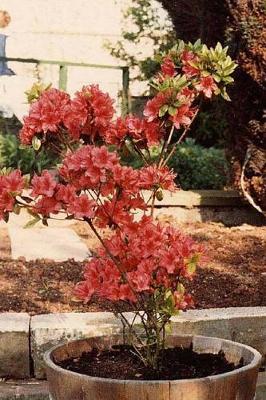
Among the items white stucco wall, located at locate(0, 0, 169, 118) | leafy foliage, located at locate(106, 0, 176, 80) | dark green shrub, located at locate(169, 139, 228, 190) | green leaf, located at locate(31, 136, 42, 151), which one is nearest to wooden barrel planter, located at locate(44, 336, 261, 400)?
green leaf, located at locate(31, 136, 42, 151)

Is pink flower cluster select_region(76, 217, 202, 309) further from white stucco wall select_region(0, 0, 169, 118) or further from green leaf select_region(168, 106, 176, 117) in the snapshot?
white stucco wall select_region(0, 0, 169, 118)

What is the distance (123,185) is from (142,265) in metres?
0.26

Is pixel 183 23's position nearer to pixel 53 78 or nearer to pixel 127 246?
pixel 53 78

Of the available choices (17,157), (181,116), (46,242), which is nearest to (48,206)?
(181,116)

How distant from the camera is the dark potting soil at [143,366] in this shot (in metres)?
3.00

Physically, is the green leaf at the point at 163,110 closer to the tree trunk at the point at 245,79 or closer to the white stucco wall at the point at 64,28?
the tree trunk at the point at 245,79

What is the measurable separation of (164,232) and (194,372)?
474 mm

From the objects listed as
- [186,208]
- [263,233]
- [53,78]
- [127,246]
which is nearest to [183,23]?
[186,208]

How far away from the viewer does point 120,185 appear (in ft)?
9.55

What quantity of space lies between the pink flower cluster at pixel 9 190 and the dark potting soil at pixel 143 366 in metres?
0.60

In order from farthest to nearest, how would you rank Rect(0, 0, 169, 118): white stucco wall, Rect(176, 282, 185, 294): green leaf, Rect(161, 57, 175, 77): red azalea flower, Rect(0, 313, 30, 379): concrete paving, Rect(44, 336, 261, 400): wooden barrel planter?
Rect(0, 0, 169, 118): white stucco wall, Rect(0, 313, 30, 379): concrete paving, Rect(161, 57, 175, 77): red azalea flower, Rect(176, 282, 185, 294): green leaf, Rect(44, 336, 261, 400): wooden barrel planter

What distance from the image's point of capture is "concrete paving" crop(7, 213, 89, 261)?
18.6ft

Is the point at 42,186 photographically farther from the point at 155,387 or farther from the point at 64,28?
the point at 64,28

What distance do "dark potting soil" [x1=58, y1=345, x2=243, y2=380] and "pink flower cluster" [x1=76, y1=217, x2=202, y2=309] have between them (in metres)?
0.23
